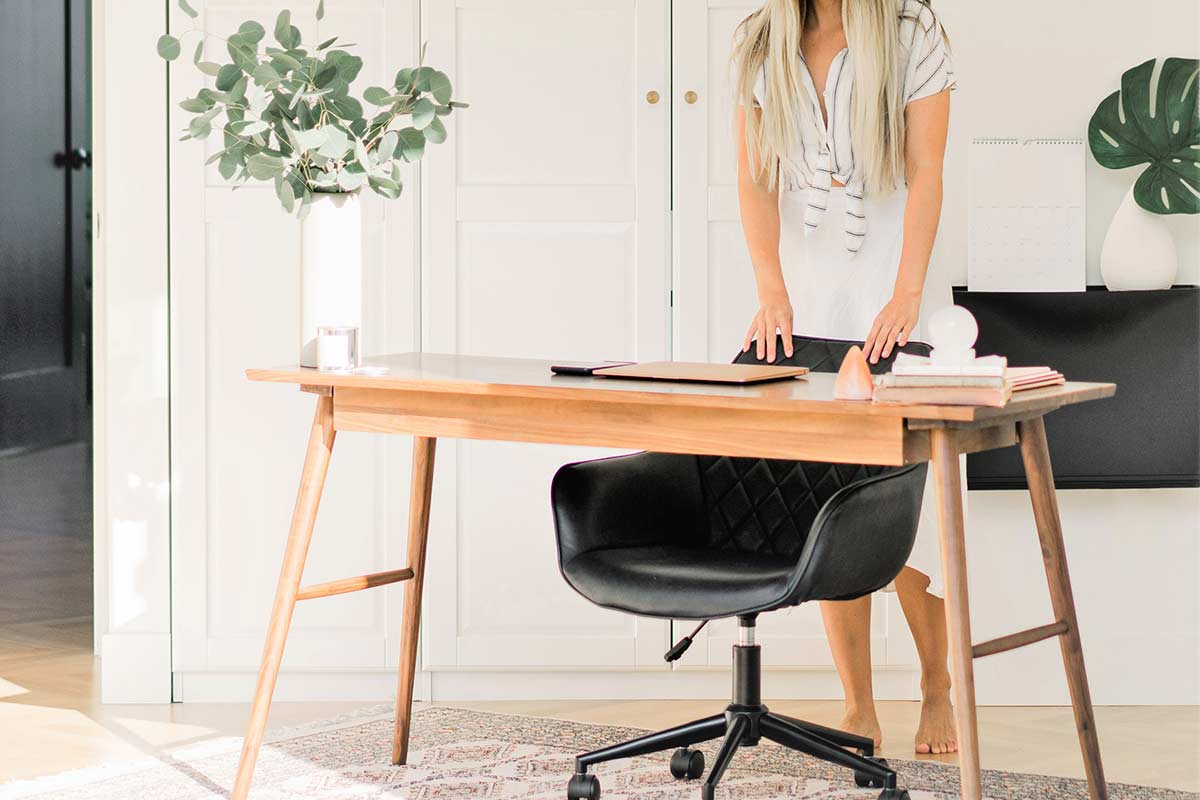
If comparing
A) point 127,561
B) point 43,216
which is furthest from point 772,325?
point 43,216

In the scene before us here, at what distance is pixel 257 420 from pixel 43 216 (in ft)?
14.2

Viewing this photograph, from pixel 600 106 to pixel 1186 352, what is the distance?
1448mm

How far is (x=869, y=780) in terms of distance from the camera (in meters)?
2.70

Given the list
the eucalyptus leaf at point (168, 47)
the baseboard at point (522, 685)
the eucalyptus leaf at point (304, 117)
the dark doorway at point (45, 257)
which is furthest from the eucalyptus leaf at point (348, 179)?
the dark doorway at point (45, 257)

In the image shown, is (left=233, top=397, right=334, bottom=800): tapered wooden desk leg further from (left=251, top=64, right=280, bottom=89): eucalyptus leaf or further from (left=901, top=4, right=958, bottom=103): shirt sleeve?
(left=901, top=4, right=958, bottom=103): shirt sleeve

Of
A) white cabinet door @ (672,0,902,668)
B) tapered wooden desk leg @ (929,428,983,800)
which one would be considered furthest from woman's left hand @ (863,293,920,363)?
white cabinet door @ (672,0,902,668)

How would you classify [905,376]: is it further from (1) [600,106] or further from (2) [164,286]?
(2) [164,286]

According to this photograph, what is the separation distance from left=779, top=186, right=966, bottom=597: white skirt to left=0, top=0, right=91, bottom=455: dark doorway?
518 cm

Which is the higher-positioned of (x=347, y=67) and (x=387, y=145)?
(x=347, y=67)

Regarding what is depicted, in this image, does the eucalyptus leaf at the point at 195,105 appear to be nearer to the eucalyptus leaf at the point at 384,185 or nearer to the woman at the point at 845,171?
the eucalyptus leaf at the point at 384,185

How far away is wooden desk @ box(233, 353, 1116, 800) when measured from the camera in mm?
2000

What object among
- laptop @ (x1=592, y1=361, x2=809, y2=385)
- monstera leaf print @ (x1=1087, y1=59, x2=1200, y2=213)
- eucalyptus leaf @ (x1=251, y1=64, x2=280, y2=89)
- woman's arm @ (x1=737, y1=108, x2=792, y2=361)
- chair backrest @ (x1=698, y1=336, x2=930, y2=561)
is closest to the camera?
laptop @ (x1=592, y1=361, x2=809, y2=385)

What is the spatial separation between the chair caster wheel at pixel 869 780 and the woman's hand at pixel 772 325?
0.75 meters

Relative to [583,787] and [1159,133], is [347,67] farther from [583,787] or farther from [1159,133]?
[1159,133]
